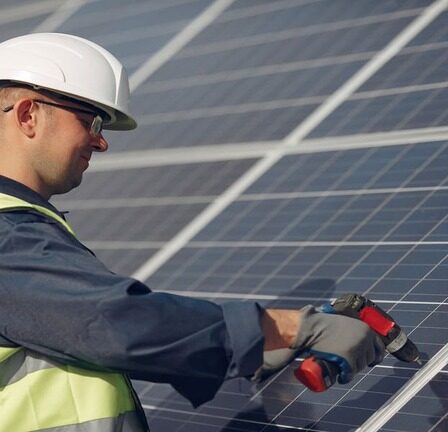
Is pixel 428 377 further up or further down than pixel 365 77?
further down

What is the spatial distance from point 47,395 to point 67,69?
111 centimetres

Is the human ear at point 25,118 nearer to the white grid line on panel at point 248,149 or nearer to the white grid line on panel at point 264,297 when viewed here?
the white grid line on panel at point 264,297

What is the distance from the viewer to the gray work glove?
4172mm

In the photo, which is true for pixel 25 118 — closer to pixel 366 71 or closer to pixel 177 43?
pixel 366 71

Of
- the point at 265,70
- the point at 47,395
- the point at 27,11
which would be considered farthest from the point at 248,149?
the point at 27,11

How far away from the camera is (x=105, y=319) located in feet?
13.1

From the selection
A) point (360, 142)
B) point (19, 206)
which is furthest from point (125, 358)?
point (360, 142)

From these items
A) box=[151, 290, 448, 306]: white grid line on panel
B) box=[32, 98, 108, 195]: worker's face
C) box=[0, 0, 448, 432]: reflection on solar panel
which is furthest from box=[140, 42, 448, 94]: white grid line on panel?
box=[32, 98, 108, 195]: worker's face

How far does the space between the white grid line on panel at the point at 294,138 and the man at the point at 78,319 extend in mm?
2474

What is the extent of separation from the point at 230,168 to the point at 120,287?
342cm

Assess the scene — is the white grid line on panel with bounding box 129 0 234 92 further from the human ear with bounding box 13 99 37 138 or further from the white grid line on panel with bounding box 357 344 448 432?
the human ear with bounding box 13 99 37 138

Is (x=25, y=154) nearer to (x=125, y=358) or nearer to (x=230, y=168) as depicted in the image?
(x=125, y=358)

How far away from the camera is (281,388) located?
5371mm

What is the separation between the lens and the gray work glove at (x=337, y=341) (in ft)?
13.7
